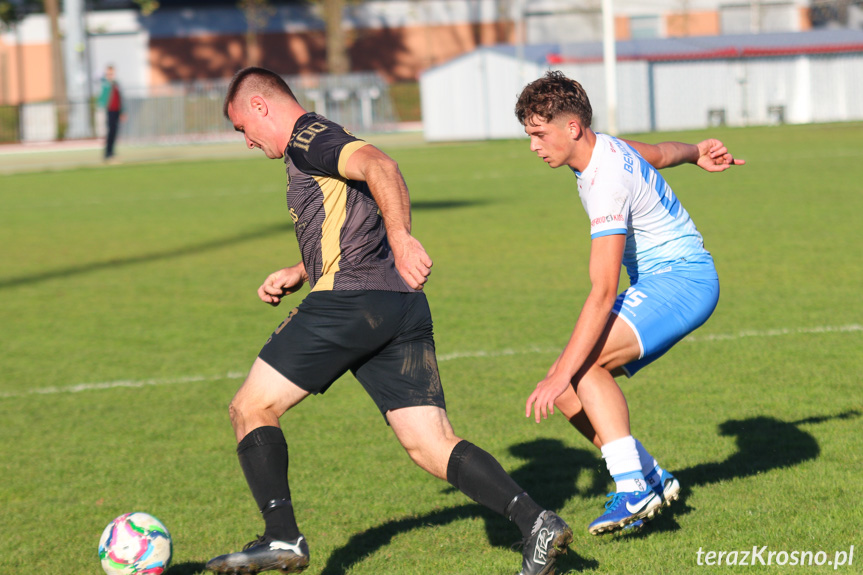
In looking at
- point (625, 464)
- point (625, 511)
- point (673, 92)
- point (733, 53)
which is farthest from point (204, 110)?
point (625, 511)

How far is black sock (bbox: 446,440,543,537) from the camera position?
12.4ft

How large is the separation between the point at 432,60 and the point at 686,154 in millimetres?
59428

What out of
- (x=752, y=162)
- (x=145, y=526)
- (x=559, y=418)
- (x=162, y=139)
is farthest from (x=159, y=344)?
(x=162, y=139)

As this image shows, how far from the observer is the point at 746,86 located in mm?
38812

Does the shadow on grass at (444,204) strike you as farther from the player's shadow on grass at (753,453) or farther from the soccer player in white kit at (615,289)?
the soccer player in white kit at (615,289)

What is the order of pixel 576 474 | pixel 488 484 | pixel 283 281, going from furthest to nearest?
pixel 576 474
pixel 283 281
pixel 488 484

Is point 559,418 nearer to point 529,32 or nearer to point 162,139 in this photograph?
point 162,139

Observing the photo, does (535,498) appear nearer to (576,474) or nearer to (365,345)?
(576,474)

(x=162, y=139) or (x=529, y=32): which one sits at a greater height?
(x=529, y=32)

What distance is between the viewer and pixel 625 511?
4.05 metres

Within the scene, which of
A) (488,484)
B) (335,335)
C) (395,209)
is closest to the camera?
(395,209)

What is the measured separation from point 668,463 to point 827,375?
2.03 metres

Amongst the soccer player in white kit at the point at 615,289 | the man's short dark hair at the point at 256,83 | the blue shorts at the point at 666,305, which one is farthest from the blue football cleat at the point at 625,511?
the man's short dark hair at the point at 256,83

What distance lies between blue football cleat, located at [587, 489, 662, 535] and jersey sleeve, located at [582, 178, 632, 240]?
0.99 metres
